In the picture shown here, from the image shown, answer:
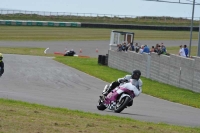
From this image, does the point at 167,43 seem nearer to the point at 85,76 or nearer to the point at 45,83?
the point at 85,76

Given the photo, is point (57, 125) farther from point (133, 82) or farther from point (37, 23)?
point (37, 23)

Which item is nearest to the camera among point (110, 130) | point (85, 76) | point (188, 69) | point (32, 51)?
point (110, 130)

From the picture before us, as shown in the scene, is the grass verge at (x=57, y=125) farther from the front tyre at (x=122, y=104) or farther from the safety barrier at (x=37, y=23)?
the safety barrier at (x=37, y=23)

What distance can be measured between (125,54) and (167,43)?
132 feet

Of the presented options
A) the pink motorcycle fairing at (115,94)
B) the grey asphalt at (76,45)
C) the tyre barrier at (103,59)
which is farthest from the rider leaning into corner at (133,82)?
the grey asphalt at (76,45)

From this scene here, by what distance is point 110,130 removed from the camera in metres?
10.8

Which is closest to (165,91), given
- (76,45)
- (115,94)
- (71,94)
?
(71,94)

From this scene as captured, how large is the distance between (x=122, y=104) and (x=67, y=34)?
7360 centimetres

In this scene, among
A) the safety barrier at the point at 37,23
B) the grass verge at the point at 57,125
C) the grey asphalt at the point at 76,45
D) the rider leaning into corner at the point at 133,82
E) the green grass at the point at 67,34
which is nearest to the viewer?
the grass verge at the point at 57,125

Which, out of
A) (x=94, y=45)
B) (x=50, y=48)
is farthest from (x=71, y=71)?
(x=94, y=45)

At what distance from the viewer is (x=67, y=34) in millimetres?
89938

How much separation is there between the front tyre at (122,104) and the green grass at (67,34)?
6184cm

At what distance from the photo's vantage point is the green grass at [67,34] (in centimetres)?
8300

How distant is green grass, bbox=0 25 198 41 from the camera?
83.0 meters
